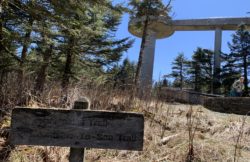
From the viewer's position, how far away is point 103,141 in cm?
323

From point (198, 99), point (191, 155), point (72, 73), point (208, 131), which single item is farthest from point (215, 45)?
point (191, 155)

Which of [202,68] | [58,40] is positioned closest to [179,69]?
[202,68]

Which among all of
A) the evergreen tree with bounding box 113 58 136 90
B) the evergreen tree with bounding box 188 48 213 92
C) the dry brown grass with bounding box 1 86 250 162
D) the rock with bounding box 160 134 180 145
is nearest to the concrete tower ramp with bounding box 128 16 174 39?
the evergreen tree with bounding box 113 58 136 90

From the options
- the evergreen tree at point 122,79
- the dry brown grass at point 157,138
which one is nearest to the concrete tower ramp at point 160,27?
the evergreen tree at point 122,79

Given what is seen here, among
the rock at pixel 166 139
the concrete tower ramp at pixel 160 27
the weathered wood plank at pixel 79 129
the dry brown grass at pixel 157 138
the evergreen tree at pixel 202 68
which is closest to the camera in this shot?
the weathered wood plank at pixel 79 129

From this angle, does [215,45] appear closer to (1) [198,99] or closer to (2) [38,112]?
(1) [198,99]

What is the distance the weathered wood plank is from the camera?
3223 mm

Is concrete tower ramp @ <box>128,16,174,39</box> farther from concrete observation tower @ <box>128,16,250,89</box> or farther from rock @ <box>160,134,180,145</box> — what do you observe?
rock @ <box>160,134,180,145</box>

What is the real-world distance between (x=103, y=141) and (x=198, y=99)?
53.8 ft

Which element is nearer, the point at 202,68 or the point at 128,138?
the point at 128,138

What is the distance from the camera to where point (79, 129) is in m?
3.23

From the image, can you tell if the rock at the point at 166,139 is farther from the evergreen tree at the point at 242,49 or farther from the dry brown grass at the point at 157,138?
the evergreen tree at the point at 242,49

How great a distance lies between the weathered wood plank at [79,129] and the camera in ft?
10.6

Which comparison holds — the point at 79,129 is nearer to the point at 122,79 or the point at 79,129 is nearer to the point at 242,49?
the point at 122,79
